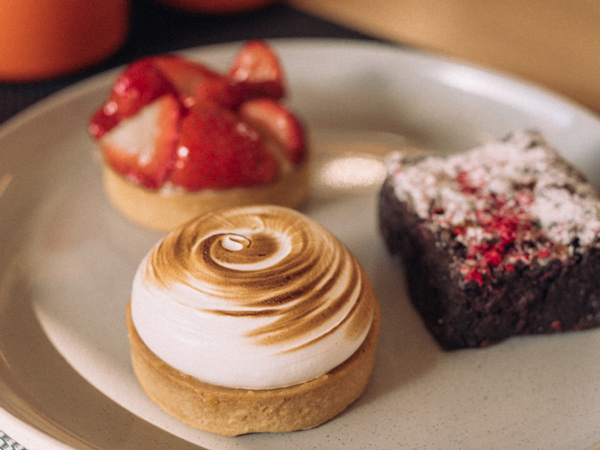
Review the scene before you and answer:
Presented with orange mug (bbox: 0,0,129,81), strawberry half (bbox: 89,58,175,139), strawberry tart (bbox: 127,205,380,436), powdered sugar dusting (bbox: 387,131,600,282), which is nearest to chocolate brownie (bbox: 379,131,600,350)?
powdered sugar dusting (bbox: 387,131,600,282)

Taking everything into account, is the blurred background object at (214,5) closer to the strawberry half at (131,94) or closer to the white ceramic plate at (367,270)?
the white ceramic plate at (367,270)

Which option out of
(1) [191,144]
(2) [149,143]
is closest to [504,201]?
(1) [191,144]

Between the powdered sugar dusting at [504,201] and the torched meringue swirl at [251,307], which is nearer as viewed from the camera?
the torched meringue swirl at [251,307]

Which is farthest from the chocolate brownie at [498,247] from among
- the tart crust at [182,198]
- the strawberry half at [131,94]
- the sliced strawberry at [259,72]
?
the strawberry half at [131,94]

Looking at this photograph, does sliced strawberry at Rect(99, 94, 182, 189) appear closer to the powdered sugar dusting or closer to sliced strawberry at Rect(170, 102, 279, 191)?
sliced strawberry at Rect(170, 102, 279, 191)

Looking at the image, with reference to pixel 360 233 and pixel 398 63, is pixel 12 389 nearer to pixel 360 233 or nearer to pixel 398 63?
pixel 360 233
